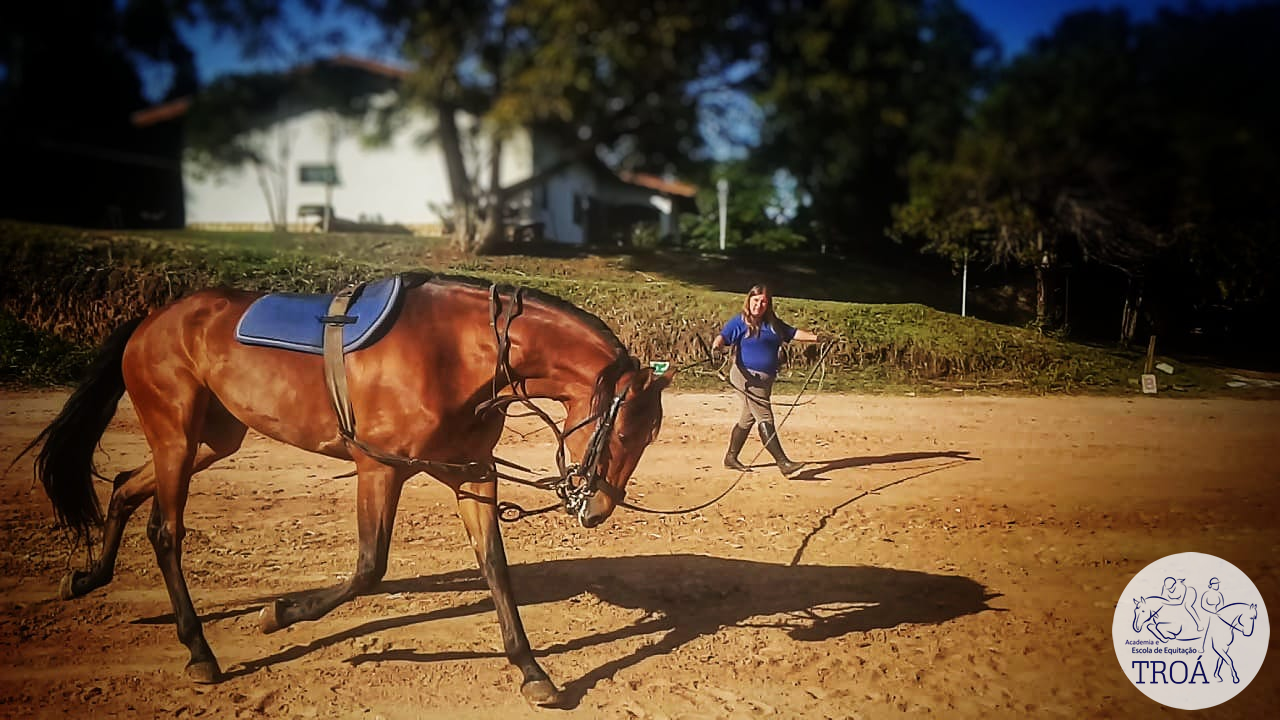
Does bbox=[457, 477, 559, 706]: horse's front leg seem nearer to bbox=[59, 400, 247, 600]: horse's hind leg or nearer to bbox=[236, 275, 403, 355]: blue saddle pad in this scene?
bbox=[236, 275, 403, 355]: blue saddle pad

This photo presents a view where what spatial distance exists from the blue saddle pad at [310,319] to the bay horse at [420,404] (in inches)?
2.0

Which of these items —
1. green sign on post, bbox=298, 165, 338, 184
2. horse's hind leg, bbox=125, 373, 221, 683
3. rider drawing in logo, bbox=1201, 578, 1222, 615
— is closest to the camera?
horse's hind leg, bbox=125, 373, 221, 683

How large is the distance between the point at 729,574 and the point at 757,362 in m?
1.08

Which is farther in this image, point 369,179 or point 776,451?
point 776,451

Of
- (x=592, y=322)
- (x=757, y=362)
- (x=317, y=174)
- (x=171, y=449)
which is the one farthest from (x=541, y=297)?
(x=171, y=449)

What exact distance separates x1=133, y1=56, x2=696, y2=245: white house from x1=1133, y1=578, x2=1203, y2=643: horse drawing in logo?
9.08 feet

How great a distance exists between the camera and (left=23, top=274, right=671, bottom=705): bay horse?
330cm

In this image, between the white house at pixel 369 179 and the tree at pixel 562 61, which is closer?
the tree at pixel 562 61

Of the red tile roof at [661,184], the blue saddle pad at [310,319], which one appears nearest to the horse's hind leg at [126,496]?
the blue saddle pad at [310,319]

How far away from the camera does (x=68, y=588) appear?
3.78 metres

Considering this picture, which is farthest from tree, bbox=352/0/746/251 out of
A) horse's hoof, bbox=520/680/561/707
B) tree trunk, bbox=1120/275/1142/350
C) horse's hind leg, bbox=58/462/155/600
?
horse's hoof, bbox=520/680/561/707

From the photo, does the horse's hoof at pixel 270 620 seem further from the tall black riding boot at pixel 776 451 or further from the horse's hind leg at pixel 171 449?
the tall black riding boot at pixel 776 451

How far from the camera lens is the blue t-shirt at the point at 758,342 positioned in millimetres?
4480

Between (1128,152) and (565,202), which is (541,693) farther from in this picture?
(1128,152)
